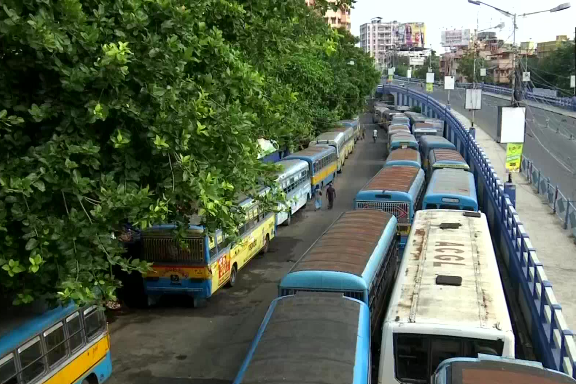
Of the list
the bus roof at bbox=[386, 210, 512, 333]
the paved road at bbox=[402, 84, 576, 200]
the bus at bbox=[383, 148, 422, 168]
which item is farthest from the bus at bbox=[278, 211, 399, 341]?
the paved road at bbox=[402, 84, 576, 200]

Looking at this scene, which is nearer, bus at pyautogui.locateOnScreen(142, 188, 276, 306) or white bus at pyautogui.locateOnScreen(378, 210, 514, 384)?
white bus at pyautogui.locateOnScreen(378, 210, 514, 384)

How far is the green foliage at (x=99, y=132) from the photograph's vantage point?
21.1 ft

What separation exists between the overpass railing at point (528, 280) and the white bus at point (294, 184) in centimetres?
695

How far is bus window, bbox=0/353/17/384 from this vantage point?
7.88m

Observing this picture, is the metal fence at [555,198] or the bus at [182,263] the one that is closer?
the bus at [182,263]

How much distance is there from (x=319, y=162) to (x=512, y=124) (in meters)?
11.7

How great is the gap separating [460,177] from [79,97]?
15.6 metres

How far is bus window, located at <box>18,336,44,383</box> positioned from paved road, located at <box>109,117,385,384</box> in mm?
2839

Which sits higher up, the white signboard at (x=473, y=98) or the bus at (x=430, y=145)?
the white signboard at (x=473, y=98)

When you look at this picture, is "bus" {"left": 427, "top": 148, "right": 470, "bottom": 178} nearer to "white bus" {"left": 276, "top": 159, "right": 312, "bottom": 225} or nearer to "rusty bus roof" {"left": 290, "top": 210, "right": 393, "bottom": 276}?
"white bus" {"left": 276, "top": 159, "right": 312, "bottom": 225}

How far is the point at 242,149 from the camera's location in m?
8.20

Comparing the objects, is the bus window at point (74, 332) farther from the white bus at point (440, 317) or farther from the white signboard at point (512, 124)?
the white signboard at point (512, 124)

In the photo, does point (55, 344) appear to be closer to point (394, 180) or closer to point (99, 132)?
point (99, 132)

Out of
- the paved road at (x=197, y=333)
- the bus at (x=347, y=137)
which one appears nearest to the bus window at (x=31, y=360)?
the paved road at (x=197, y=333)
